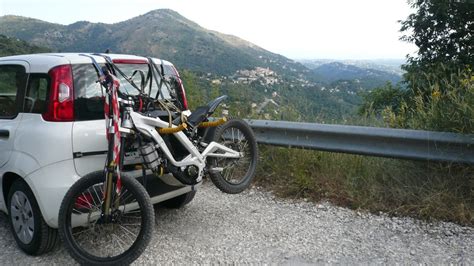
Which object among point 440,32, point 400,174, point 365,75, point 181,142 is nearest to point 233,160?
point 181,142

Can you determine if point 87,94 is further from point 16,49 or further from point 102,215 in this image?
point 16,49

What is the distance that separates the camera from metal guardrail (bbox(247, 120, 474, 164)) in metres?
3.87

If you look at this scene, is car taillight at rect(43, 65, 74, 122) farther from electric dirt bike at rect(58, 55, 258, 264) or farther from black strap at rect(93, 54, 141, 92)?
black strap at rect(93, 54, 141, 92)

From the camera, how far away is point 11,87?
11.7 feet

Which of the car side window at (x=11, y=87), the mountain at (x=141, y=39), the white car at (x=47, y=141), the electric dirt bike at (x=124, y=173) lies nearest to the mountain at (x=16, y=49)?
the car side window at (x=11, y=87)

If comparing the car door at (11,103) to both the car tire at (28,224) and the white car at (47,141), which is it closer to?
the white car at (47,141)

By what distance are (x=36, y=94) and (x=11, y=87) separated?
54 cm

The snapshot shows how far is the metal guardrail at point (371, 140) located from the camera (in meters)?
3.87

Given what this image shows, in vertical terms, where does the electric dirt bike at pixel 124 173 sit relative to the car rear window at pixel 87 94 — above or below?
below

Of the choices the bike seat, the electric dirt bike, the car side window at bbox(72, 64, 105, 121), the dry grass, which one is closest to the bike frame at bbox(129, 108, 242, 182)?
the electric dirt bike

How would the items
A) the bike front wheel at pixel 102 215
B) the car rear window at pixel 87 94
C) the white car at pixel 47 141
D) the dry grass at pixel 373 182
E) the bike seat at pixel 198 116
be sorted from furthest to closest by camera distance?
the dry grass at pixel 373 182 → the bike seat at pixel 198 116 → the car rear window at pixel 87 94 → the white car at pixel 47 141 → the bike front wheel at pixel 102 215

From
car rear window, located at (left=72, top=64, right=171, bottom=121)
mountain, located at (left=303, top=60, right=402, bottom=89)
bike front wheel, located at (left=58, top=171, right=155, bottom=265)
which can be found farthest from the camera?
mountain, located at (left=303, top=60, right=402, bottom=89)

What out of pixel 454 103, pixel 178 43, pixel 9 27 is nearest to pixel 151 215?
pixel 454 103

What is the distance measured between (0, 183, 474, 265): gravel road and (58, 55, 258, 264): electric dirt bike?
1.08 ft
